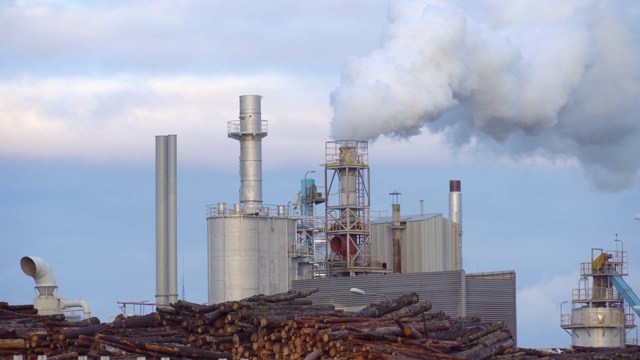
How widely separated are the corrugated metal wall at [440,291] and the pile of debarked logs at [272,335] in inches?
718

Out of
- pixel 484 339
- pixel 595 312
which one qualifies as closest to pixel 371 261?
pixel 595 312

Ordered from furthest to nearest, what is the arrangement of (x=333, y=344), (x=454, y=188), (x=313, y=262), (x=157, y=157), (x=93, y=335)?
(x=454, y=188), (x=313, y=262), (x=157, y=157), (x=93, y=335), (x=333, y=344)

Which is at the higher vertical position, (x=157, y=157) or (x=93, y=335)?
(x=157, y=157)

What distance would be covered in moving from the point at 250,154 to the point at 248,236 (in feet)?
12.2

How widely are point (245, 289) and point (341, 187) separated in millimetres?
6210

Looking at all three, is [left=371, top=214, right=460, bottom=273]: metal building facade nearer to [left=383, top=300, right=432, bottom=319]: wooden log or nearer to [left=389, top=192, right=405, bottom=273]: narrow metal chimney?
[left=389, top=192, right=405, bottom=273]: narrow metal chimney

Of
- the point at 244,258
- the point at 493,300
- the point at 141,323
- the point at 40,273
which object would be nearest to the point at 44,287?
the point at 40,273

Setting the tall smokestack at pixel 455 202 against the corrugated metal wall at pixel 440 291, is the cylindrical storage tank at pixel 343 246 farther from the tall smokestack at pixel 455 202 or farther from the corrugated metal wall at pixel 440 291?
the tall smokestack at pixel 455 202

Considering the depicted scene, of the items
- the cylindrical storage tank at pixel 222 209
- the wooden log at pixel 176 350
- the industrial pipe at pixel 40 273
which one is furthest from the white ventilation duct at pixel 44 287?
the wooden log at pixel 176 350

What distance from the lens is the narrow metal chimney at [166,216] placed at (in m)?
52.2

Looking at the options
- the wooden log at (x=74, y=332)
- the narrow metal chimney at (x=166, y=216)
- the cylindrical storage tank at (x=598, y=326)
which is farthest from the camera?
the cylindrical storage tank at (x=598, y=326)

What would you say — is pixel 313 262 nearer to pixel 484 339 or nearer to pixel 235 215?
pixel 235 215

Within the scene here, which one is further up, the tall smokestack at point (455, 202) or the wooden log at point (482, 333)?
the tall smokestack at point (455, 202)

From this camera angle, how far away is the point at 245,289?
2168 inches
